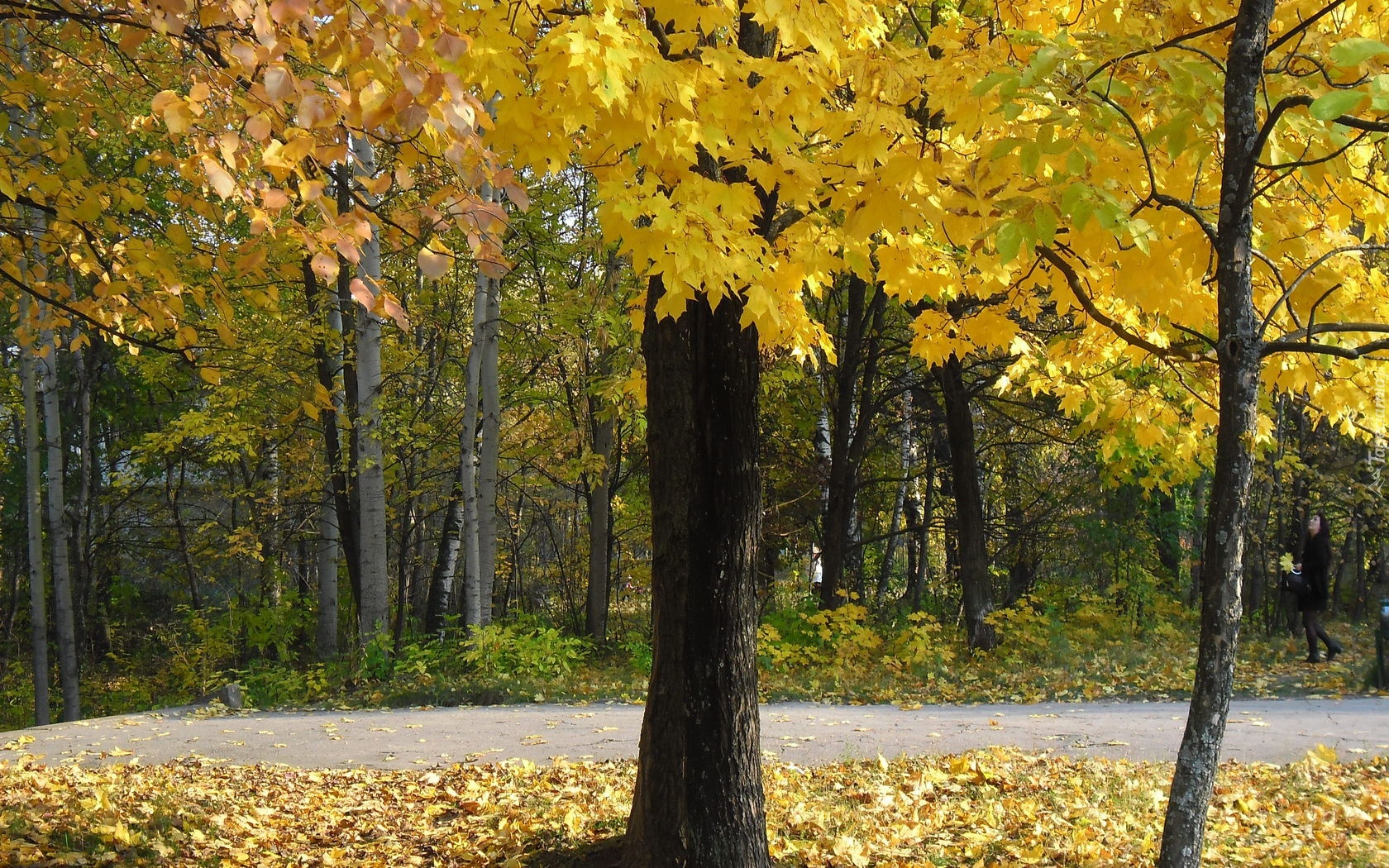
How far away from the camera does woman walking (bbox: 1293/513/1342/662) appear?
1068 centimetres

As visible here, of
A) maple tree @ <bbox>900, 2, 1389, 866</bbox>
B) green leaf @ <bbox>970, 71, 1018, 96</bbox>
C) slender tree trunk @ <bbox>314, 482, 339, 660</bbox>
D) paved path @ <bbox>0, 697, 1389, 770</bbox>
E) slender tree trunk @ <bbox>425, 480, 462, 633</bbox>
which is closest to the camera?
green leaf @ <bbox>970, 71, 1018, 96</bbox>

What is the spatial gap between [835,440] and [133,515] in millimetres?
16914

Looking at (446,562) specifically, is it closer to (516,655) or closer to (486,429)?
(486,429)

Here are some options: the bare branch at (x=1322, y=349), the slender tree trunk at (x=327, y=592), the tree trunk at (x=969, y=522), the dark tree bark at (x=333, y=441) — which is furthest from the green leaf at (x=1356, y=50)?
the slender tree trunk at (x=327, y=592)

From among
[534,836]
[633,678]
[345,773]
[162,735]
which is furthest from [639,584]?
[534,836]

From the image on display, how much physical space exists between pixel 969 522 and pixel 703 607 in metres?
8.59

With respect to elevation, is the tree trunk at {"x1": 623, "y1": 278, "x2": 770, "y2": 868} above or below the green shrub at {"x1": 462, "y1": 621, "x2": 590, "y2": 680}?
above

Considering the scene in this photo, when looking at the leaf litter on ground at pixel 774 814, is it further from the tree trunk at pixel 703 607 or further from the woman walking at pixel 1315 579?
the woman walking at pixel 1315 579

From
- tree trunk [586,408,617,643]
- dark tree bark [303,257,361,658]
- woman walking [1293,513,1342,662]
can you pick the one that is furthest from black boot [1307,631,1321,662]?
dark tree bark [303,257,361,658]

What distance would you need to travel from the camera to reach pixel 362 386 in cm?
1186

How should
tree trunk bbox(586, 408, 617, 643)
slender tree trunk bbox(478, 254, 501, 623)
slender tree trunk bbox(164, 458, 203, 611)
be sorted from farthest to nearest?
slender tree trunk bbox(164, 458, 203, 611), tree trunk bbox(586, 408, 617, 643), slender tree trunk bbox(478, 254, 501, 623)

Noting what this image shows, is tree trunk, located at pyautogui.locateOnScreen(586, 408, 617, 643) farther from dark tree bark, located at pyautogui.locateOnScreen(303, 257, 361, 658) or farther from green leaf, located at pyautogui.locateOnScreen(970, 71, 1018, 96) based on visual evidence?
green leaf, located at pyautogui.locateOnScreen(970, 71, 1018, 96)

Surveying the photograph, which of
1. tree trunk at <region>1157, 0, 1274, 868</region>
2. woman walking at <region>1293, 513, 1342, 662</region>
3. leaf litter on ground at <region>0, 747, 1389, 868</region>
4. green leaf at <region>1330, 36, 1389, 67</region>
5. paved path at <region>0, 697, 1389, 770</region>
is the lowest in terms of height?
paved path at <region>0, 697, 1389, 770</region>

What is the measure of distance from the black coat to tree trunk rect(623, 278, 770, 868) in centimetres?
939
